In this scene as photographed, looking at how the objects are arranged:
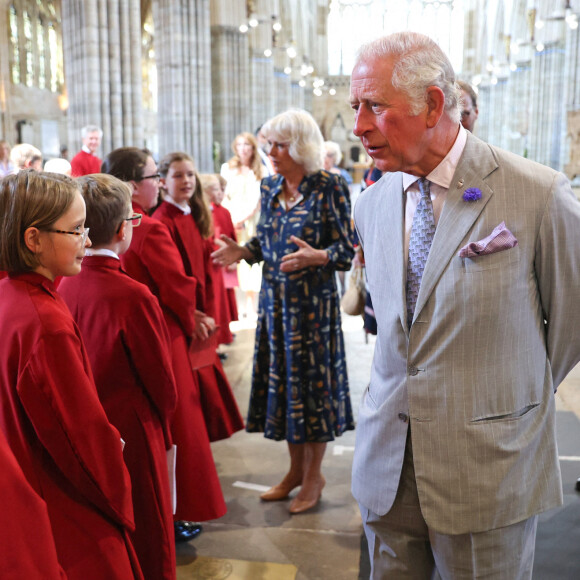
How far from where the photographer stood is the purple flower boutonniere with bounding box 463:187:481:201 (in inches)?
68.2

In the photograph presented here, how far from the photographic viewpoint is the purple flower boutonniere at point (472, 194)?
173 cm

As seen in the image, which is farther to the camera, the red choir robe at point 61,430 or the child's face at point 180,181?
the child's face at point 180,181

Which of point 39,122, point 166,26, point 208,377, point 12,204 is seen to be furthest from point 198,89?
point 12,204

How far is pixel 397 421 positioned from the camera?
6.10ft

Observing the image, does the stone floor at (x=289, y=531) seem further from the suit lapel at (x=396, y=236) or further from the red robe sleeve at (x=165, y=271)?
the suit lapel at (x=396, y=236)

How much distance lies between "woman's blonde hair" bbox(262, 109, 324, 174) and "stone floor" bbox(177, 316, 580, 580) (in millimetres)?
1783

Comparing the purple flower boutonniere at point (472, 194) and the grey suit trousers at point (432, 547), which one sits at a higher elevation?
the purple flower boutonniere at point (472, 194)

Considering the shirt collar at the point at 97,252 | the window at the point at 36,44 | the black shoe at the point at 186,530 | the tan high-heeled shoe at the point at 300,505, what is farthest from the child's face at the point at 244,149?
the window at the point at 36,44

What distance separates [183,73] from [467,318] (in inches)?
642

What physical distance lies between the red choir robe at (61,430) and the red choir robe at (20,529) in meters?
0.32

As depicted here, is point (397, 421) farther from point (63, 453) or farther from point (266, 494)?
point (266, 494)

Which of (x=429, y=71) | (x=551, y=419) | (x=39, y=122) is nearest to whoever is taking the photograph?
(x=429, y=71)

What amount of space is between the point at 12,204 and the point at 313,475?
241 centimetres

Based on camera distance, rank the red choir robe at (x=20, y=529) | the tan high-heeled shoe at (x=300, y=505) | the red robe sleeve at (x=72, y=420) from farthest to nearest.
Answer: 1. the tan high-heeled shoe at (x=300, y=505)
2. the red robe sleeve at (x=72, y=420)
3. the red choir robe at (x=20, y=529)
